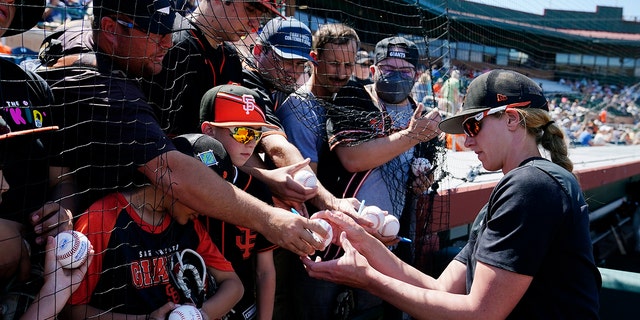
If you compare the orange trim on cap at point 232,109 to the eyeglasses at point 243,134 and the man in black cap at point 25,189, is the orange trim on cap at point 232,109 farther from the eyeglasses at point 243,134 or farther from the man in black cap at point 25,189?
the man in black cap at point 25,189

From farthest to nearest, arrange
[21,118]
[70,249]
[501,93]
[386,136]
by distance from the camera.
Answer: [386,136] → [501,93] → [21,118] → [70,249]

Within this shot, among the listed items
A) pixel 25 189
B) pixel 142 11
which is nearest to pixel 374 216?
pixel 142 11

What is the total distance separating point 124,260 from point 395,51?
2091 millimetres

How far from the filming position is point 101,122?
81.6 inches

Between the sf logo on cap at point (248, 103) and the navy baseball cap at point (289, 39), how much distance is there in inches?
23.8

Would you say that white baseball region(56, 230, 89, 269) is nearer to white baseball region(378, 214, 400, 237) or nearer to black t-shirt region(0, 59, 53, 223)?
black t-shirt region(0, 59, 53, 223)

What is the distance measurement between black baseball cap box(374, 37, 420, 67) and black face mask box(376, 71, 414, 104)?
11 centimetres

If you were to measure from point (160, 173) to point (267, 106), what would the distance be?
3.10 feet

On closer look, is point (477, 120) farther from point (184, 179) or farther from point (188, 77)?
point (188, 77)

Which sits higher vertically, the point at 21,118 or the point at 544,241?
the point at 21,118

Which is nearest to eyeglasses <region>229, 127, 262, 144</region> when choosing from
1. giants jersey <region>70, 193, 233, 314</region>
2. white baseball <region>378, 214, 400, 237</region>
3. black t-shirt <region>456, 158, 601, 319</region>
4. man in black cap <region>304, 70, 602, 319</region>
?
giants jersey <region>70, 193, 233, 314</region>

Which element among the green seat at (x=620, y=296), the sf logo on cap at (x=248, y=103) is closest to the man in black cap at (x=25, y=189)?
the sf logo on cap at (x=248, y=103)

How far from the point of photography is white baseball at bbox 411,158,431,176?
3602mm

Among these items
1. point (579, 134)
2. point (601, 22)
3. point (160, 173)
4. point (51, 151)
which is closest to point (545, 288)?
point (160, 173)
